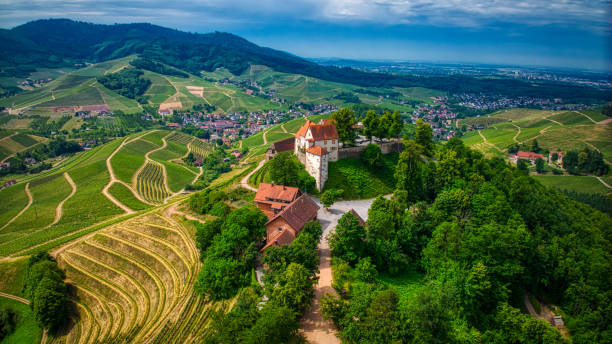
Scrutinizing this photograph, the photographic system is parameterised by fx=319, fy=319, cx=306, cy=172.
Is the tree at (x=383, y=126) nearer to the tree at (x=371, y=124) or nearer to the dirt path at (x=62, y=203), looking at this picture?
the tree at (x=371, y=124)

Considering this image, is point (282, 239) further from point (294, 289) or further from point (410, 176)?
point (410, 176)

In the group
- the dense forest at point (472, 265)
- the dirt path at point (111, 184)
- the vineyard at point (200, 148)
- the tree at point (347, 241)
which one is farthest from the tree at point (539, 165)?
the vineyard at point (200, 148)

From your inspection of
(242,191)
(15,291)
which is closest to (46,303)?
(15,291)

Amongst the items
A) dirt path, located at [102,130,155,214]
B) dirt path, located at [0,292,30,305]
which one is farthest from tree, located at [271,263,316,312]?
dirt path, located at [102,130,155,214]

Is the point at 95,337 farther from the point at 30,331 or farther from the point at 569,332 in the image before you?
the point at 569,332

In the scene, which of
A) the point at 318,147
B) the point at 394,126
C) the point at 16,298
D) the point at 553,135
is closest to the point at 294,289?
the point at 318,147

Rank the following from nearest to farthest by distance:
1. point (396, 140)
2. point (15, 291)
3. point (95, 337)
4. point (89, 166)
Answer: point (95, 337), point (15, 291), point (396, 140), point (89, 166)
